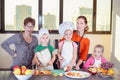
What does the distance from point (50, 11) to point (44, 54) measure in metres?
3.29

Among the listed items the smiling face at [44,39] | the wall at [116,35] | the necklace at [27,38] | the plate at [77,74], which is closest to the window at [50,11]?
the wall at [116,35]

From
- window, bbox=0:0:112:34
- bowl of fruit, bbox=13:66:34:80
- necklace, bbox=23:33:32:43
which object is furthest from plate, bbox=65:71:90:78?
window, bbox=0:0:112:34

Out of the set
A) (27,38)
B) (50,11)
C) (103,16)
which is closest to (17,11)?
(50,11)

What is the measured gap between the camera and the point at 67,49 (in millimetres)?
3250

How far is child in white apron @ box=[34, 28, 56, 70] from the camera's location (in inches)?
123

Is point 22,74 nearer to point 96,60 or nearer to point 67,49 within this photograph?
point 67,49

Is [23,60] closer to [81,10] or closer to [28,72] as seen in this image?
[28,72]

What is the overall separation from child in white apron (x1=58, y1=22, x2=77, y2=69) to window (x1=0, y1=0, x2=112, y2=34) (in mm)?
3099

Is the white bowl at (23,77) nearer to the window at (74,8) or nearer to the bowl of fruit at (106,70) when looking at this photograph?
the bowl of fruit at (106,70)

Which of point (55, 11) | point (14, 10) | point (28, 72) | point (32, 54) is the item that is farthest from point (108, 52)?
point (28, 72)

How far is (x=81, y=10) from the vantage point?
6.43 m

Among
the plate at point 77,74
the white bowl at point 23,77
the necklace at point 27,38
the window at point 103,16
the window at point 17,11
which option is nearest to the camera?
the white bowl at point 23,77

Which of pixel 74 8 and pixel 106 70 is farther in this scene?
pixel 74 8

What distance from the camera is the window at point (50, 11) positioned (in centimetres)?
629
